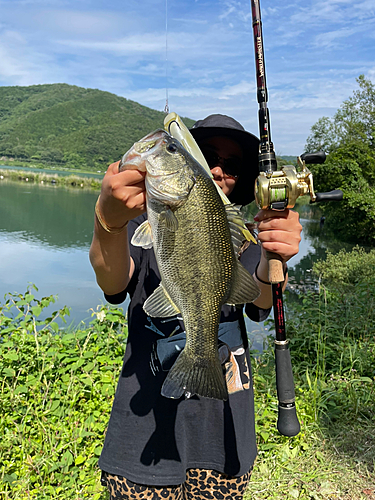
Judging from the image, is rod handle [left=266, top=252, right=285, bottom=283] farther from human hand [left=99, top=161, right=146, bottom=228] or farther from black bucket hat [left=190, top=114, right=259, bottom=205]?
black bucket hat [left=190, top=114, right=259, bottom=205]

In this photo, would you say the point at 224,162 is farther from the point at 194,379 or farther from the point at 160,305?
the point at 194,379

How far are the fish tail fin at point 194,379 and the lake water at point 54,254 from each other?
3.96 metres

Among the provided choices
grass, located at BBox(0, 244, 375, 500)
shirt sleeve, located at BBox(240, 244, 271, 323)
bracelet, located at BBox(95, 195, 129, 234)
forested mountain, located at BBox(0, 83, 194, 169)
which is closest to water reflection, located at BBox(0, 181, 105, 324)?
grass, located at BBox(0, 244, 375, 500)

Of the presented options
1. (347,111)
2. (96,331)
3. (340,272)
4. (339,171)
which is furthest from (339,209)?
(96,331)

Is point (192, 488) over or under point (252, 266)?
under

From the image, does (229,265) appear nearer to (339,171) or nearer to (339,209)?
(339,171)

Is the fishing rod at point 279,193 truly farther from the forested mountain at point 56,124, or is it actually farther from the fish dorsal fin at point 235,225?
the forested mountain at point 56,124

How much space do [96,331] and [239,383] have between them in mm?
3378

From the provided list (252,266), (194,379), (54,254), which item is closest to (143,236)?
(194,379)

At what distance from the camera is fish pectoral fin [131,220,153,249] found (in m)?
1.40

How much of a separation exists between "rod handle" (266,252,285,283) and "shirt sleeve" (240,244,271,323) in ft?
1.09

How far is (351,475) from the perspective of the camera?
3.22 metres

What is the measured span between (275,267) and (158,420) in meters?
0.96

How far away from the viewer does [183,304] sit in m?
1.43
